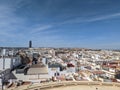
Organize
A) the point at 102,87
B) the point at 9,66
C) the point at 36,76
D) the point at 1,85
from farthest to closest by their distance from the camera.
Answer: the point at 9,66 < the point at 36,76 < the point at 1,85 < the point at 102,87

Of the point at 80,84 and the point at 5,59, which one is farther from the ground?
the point at 5,59

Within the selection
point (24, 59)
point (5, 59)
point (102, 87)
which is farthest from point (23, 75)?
point (24, 59)

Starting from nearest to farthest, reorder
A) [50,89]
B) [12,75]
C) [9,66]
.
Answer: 1. [50,89]
2. [12,75]
3. [9,66]

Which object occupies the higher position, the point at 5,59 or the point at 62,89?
the point at 5,59

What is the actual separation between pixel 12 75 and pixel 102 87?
14.8 m

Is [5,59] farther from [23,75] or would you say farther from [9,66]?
[23,75]

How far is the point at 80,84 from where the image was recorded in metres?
17.7

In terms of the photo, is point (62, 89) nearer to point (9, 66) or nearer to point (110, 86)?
point (110, 86)

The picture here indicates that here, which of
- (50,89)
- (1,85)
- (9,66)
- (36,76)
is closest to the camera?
(50,89)

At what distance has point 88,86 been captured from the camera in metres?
17.1

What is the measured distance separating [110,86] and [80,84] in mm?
3486

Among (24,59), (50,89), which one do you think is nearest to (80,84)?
(50,89)

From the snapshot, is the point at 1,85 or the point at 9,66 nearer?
the point at 1,85

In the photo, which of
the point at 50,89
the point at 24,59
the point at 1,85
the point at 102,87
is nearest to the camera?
the point at 50,89
